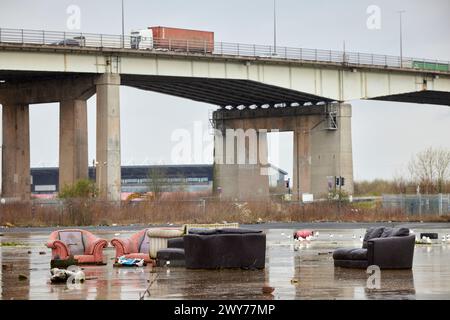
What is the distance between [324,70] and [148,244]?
65.5 metres

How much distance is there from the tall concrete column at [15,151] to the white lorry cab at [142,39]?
1134 cm

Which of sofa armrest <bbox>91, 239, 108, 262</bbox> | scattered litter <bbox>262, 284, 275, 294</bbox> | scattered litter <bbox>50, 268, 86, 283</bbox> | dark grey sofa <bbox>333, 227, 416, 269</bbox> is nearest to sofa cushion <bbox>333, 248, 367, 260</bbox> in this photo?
dark grey sofa <bbox>333, 227, 416, 269</bbox>

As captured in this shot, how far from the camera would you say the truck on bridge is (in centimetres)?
8581

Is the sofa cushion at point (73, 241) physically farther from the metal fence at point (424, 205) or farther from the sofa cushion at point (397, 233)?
the metal fence at point (424, 205)

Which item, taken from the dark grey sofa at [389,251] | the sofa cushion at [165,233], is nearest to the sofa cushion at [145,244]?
the sofa cushion at [165,233]

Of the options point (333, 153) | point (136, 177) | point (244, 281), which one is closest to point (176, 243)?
point (244, 281)

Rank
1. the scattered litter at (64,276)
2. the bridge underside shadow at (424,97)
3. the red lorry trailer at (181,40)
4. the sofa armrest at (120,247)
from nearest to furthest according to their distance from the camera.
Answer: the scattered litter at (64,276), the sofa armrest at (120,247), the red lorry trailer at (181,40), the bridge underside shadow at (424,97)

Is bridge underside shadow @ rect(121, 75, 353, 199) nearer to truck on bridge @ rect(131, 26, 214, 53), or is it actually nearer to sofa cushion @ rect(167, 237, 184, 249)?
truck on bridge @ rect(131, 26, 214, 53)

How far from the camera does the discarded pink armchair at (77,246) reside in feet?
96.5

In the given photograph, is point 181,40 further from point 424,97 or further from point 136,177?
point 136,177

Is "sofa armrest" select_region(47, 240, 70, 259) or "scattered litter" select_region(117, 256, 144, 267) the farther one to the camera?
"sofa armrest" select_region(47, 240, 70, 259)

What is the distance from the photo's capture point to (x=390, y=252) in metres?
26.6

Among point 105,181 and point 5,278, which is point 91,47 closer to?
point 105,181
